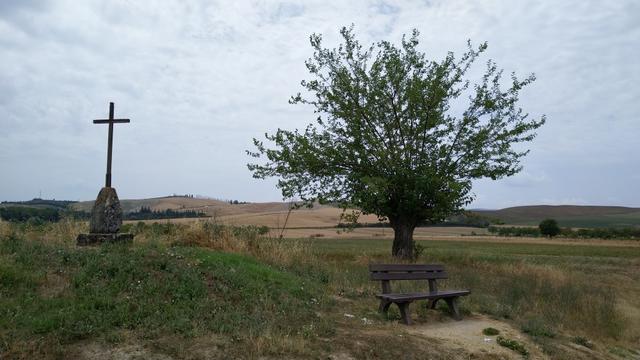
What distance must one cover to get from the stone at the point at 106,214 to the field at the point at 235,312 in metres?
1.34

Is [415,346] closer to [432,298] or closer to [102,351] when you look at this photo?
[432,298]

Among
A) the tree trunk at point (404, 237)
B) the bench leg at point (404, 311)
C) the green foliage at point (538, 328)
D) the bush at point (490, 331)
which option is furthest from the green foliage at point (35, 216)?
the green foliage at point (538, 328)

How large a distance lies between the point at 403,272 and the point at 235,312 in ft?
11.8

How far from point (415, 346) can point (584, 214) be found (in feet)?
328

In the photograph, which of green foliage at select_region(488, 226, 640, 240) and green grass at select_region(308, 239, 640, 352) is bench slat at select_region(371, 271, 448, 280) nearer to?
green grass at select_region(308, 239, 640, 352)

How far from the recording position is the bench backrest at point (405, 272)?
29.8 feet

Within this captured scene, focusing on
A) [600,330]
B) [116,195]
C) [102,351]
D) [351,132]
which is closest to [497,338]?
[600,330]

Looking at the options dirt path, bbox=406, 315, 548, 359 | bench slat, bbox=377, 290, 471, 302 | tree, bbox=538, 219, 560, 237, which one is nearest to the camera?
dirt path, bbox=406, 315, 548, 359

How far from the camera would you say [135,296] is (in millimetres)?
7012

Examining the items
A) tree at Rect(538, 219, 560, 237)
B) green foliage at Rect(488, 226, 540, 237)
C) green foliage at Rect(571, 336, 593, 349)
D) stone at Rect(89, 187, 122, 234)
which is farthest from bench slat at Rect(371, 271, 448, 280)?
tree at Rect(538, 219, 560, 237)

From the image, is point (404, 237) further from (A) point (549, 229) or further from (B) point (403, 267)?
(A) point (549, 229)

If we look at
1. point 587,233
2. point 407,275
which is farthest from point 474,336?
point 587,233

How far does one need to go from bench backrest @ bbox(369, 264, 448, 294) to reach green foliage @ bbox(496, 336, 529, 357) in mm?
2015

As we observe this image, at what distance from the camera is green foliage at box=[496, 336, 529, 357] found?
756 cm
